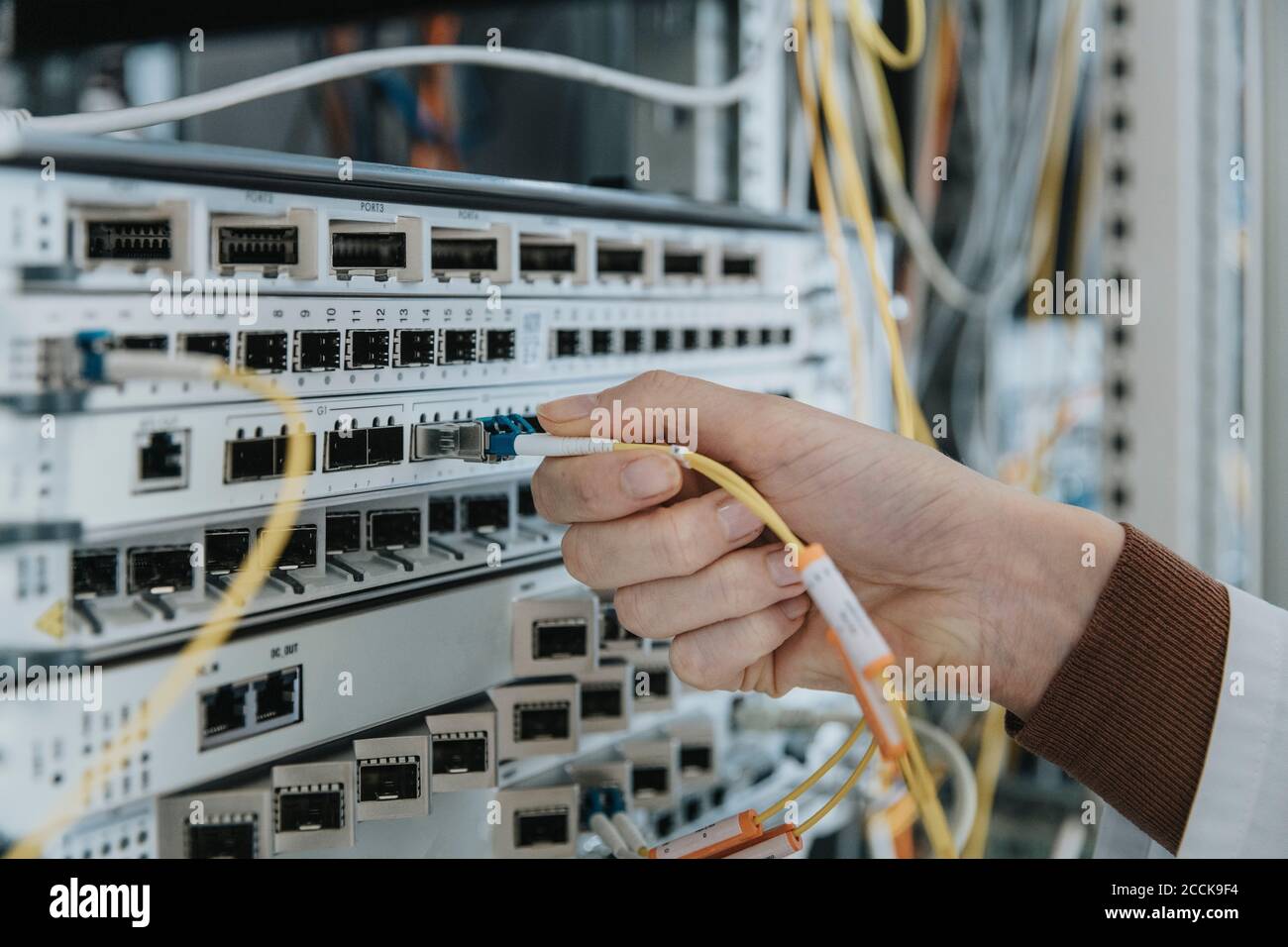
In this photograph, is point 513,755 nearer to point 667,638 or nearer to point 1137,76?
point 667,638

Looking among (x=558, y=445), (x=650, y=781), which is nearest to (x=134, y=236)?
(x=558, y=445)

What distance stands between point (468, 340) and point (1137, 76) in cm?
58

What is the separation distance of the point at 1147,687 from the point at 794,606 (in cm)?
21

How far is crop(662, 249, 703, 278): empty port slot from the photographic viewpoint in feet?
2.23

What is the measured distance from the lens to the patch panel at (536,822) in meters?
0.58

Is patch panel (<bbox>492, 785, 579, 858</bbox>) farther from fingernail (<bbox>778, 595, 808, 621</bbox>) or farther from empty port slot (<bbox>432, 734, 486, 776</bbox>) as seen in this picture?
fingernail (<bbox>778, 595, 808, 621</bbox>)

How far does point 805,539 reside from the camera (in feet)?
2.09

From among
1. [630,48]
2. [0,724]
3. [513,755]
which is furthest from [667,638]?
[630,48]

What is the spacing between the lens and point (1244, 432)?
85cm

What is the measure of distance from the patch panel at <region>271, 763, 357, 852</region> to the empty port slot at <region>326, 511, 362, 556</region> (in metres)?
0.11

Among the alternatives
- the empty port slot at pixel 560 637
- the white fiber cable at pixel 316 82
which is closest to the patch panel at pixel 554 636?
the empty port slot at pixel 560 637

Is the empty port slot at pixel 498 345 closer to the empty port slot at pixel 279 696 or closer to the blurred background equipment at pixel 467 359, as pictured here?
the blurred background equipment at pixel 467 359

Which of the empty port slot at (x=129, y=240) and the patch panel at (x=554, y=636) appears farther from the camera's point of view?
the patch panel at (x=554, y=636)

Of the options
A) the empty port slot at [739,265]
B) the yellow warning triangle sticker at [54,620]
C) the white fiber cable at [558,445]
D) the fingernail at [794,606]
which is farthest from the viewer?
the empty port slot at [739,265]
